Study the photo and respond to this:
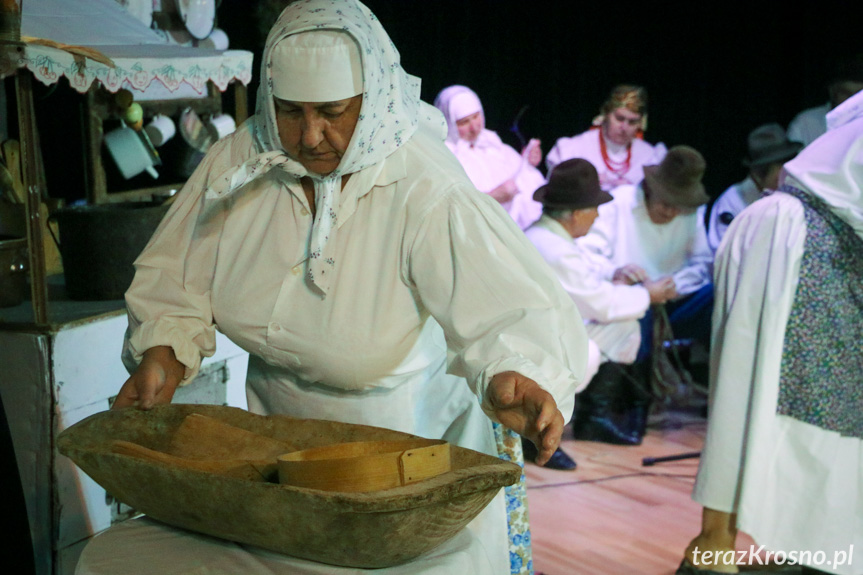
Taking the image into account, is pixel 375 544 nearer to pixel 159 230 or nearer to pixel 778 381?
pixel 159 230

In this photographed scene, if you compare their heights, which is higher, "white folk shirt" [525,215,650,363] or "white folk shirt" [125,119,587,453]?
"white folk shirt" [125,119,587,453]

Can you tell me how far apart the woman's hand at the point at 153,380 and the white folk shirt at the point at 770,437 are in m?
1.84

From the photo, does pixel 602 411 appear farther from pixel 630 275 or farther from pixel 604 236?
pixel 604 236

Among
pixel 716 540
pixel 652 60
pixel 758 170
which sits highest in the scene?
pixel 652 60

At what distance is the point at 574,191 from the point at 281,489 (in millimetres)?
3398

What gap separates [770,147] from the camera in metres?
5.39

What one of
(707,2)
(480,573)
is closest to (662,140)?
(707,2)

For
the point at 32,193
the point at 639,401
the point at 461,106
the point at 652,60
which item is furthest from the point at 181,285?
the point at 652,60

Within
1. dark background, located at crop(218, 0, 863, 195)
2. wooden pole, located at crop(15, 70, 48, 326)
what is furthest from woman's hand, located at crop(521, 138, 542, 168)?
wooden pole, located at crop(15, 70, 48, 326)

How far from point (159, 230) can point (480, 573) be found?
35.7 inches

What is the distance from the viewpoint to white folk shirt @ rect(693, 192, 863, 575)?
2869mm

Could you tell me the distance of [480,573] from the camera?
1.44 metres

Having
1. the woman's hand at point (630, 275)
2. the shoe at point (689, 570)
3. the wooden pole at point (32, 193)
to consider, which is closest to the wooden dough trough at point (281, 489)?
the wooden pole at point (32, 193)

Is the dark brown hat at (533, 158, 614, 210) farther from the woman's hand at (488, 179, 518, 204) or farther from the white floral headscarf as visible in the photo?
the white floral headscarf
